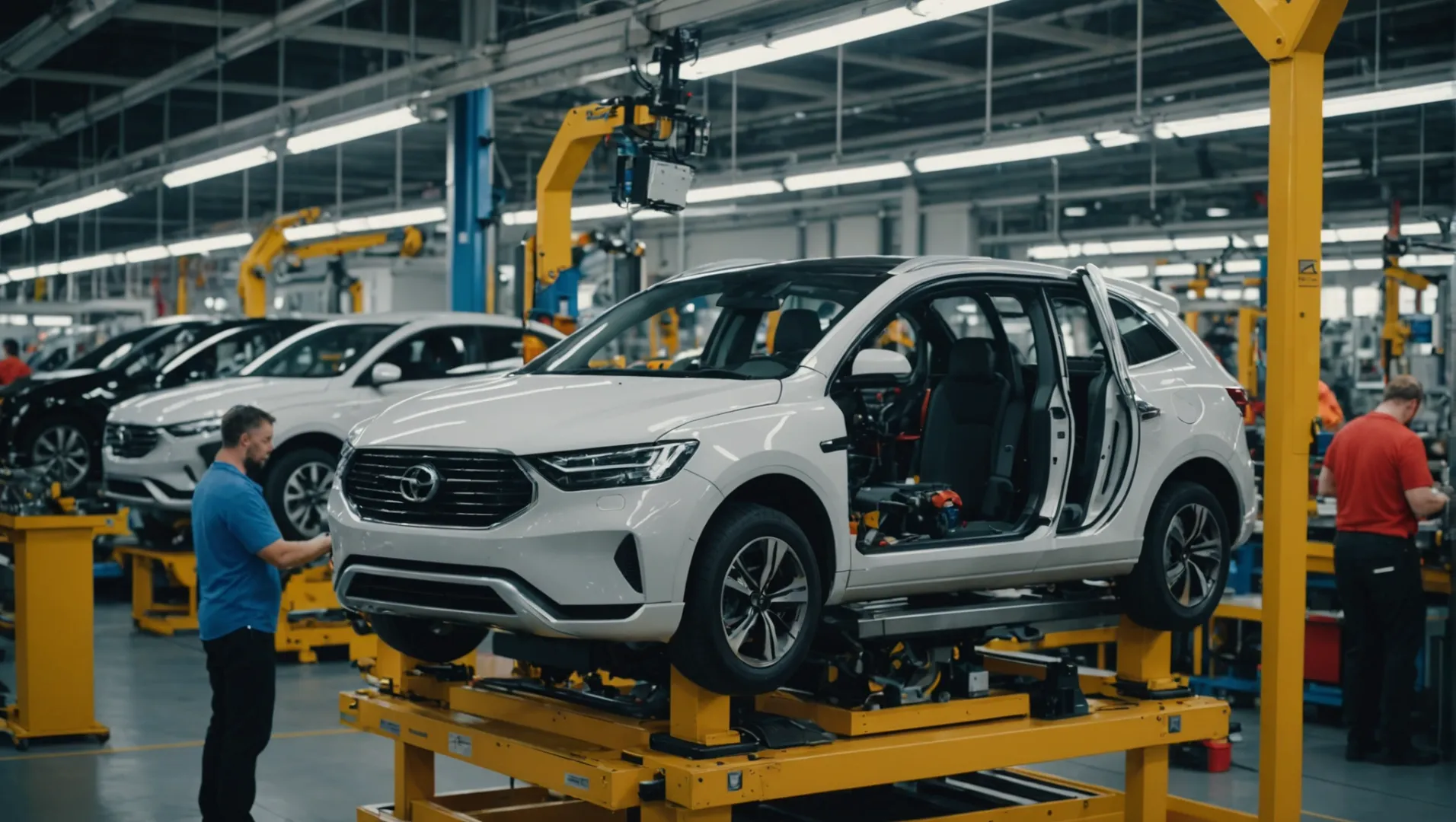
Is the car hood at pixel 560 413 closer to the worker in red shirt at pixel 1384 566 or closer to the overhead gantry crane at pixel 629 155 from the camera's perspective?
the overhead gantry crane at pixel 629 155

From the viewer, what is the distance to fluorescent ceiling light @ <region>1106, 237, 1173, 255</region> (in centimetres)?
2236

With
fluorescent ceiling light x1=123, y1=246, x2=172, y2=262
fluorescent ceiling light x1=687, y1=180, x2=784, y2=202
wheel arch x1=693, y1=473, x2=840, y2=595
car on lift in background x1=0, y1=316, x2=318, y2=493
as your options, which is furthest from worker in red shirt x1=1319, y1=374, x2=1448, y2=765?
fluorescent ceiling light x1=123, y1=246, x2=172, y2=262

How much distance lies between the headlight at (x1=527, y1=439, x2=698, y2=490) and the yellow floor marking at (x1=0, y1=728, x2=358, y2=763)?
3.70 metres

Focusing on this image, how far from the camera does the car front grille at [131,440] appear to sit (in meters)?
9.82

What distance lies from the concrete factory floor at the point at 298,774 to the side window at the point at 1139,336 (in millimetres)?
2097

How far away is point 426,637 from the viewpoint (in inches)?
202

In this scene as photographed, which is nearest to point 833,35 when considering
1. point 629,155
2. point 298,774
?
point 629,155

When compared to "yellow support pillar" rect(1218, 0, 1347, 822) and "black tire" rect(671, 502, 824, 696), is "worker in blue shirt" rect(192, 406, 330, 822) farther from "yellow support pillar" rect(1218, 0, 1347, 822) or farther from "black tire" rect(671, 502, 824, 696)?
"yellow support pillar" rect(1218, 0, 1347, 822)

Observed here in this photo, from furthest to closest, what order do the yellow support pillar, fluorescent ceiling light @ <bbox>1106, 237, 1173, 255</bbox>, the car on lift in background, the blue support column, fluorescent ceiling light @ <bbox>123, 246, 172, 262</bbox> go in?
fluorescent ceiling light @ <bbox>123, 246, 172, 262</bbox> < fluorescent ceiling light @ <bbox>1106, 237, 1173, 255</bbox> < the blue support column < the car on lift in background < the yellow support pillar

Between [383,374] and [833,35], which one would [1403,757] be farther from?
[383,374]

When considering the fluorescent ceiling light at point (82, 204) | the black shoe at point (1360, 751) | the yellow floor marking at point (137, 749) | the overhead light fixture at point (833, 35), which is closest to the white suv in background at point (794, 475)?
the black shoe at point (1360, 751)

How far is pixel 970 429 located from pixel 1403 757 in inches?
138

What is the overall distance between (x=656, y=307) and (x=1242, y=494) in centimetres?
230

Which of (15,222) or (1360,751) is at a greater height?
(15,222)
